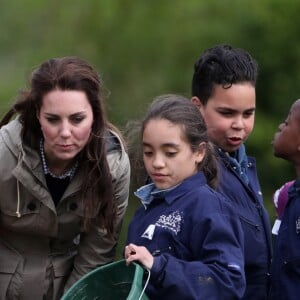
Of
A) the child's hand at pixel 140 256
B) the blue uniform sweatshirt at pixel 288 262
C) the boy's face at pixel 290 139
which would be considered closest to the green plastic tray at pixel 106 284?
the child's hand at pixel 140 256

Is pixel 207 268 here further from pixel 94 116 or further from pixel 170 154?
pixel 94 116

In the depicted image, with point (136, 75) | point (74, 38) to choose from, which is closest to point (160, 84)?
point (136, 75)

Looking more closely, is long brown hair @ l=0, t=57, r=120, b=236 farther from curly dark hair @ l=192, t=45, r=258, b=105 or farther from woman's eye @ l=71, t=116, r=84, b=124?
curly dark hair @ l=192, t=45, r=258, b=105

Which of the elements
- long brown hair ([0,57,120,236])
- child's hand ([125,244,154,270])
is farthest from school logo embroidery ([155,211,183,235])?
long brown hair ([0,57,120,236])

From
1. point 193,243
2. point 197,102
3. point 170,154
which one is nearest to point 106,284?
point 193,243

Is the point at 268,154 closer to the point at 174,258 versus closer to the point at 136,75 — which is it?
the point at 136,75

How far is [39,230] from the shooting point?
4184mm

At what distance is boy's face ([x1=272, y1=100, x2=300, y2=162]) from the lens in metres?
4.33

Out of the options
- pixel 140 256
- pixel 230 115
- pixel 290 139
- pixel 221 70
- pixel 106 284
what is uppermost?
pixel 221 70

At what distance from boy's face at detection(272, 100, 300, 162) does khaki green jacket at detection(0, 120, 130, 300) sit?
579 millimetres

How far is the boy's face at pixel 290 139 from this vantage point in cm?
433

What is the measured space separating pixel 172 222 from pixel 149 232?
0.28 ft

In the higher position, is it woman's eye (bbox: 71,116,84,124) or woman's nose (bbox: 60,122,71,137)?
woman's eye (bbox: 71,116,84,124)

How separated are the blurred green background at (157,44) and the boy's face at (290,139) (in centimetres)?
323
